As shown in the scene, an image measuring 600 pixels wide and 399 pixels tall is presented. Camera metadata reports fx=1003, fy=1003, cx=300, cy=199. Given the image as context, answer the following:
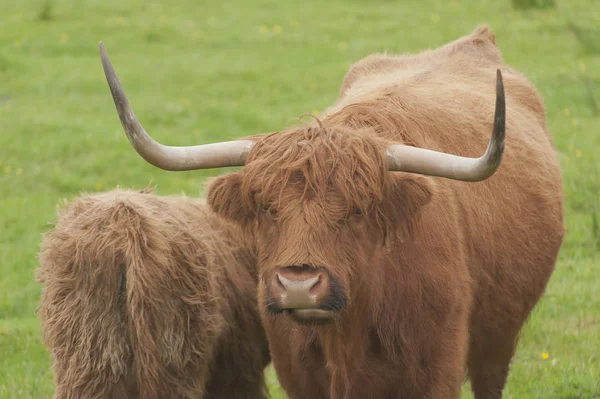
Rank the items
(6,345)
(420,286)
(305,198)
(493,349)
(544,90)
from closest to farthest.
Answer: (305,198) < (420,286) < (493,349) < (6,345) < (544,90)

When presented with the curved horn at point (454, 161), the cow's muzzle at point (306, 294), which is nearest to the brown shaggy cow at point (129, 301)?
the cow's muzzle at point (306, 294)

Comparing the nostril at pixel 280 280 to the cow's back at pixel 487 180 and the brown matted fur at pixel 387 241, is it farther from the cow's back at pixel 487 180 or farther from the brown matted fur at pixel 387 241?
the cow's back at pixel 487 180

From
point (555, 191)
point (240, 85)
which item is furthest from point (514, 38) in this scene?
point (555, 191)

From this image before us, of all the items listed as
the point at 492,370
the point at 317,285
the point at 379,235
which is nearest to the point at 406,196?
the point at 379,235

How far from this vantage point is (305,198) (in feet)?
13.1

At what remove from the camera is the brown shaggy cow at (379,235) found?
393cm

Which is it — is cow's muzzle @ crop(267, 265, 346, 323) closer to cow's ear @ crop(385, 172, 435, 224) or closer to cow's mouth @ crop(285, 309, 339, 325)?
cow's mouth @ crop(285, 309, 339, 325)

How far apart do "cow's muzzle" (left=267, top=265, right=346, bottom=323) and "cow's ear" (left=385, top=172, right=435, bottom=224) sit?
0.49 m

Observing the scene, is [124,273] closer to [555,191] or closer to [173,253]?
[173,253]

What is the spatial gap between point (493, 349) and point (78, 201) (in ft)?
7.85

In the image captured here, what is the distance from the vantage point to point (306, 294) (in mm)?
3721

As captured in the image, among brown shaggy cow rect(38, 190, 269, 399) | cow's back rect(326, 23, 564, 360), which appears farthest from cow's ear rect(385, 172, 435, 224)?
brown shaggy cow rect(38, 190, 269, 399)

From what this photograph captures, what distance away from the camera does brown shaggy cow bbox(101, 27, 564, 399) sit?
393 cm

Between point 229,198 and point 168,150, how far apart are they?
377 millimetres
